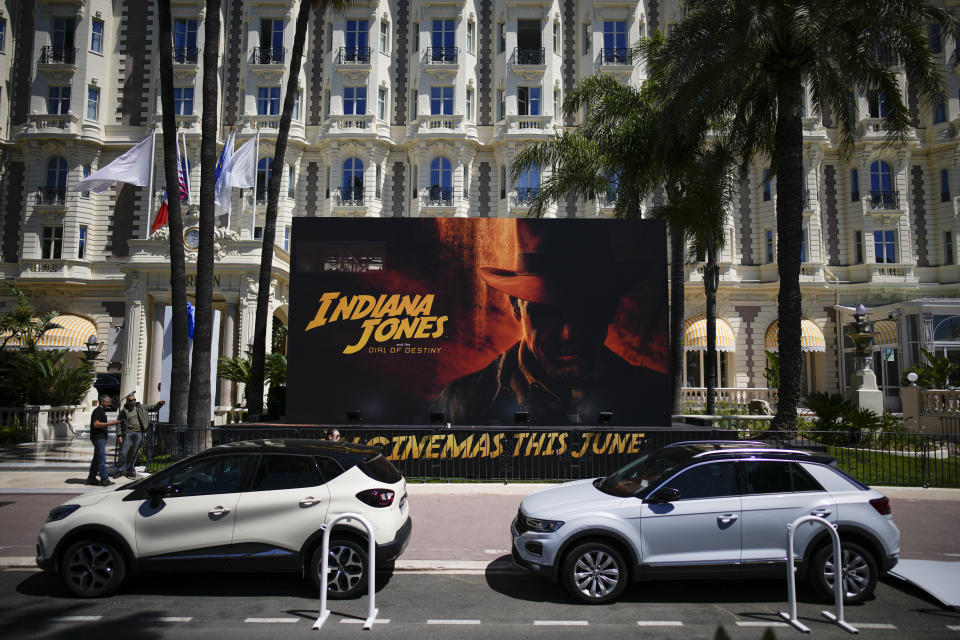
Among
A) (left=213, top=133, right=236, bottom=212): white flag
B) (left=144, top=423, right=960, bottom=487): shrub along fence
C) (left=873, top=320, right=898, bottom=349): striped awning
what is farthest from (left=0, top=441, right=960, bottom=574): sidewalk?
(left=873, top=320, right=898, bottom=349): striped awning

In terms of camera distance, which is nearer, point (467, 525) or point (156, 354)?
point (467, 525)

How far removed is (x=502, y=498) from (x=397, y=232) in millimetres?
7118

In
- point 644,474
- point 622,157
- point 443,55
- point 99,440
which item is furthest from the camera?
point 443,55

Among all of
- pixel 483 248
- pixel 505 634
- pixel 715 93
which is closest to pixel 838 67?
pixel 715 93

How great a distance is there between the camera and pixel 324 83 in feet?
118

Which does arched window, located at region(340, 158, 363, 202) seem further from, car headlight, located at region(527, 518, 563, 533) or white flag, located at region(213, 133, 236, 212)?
car headlight, located at region(527, 518, 563, 533)

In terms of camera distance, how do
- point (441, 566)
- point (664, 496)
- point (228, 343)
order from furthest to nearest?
point (228, 343)
point (441, 566)
point (664, 496)

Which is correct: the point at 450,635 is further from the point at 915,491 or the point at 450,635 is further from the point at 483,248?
the point at 915,491

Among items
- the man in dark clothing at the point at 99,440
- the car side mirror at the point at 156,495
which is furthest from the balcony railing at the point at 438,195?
the car side mirror at the point at 156,495

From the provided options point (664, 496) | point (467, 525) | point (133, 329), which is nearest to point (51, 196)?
point (133, 329)

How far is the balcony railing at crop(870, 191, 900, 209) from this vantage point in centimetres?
3475

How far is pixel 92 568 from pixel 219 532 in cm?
146

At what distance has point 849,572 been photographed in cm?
664

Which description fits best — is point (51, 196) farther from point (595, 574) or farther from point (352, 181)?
point (595, 574)
